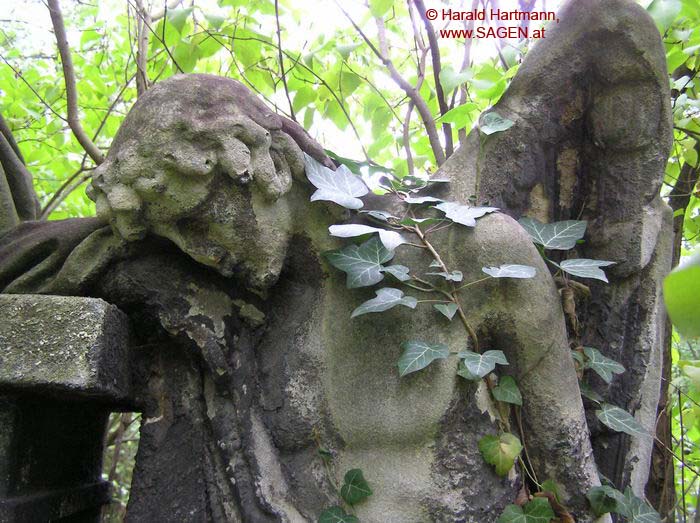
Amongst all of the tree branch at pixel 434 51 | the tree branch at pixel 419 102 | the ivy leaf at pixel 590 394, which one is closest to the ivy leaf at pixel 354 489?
the ivy leaf at pixel 590 394

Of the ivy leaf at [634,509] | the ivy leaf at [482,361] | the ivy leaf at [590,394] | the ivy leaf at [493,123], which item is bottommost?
the ivy leaf at [634,509]

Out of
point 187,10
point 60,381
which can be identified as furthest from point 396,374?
point 187,10

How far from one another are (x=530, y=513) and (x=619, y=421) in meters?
0.30

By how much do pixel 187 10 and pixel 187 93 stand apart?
89 cm

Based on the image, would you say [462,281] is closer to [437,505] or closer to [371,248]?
[371,248]

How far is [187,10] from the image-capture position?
1.77 m

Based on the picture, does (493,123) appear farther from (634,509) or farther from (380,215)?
(634,509)

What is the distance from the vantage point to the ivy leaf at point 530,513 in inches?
39.9

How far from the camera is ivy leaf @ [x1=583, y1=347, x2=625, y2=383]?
1.25 metres

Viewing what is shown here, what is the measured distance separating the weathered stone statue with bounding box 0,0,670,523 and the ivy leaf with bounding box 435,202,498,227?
0.09ft

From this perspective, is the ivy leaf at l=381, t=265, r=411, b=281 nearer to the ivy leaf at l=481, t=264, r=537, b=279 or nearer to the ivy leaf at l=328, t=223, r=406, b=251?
the ivy leaf at l=328, t=223, r=406, b=251

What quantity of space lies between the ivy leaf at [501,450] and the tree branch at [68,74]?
1414mm

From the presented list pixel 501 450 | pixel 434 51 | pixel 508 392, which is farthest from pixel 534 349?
pixel 434 51

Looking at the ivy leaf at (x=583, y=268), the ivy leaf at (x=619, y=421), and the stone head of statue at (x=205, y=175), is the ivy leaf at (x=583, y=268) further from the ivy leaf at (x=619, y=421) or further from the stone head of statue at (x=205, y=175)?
the stone head of statue at (x=205, y=175)
